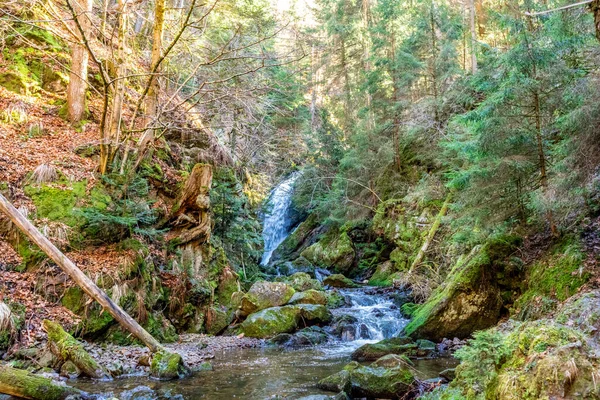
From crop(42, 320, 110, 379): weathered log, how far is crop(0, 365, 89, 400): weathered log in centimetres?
115

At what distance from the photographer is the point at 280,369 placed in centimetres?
729

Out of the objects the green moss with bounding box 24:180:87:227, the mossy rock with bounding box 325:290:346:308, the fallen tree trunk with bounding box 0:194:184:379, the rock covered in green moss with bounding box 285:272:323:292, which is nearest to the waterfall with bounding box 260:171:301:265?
the rock covered in green moss with bounding box 285:272:323:292

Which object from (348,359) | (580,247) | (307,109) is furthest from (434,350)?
(307,109)

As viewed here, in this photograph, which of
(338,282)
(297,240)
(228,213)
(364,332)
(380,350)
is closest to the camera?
(380,350)

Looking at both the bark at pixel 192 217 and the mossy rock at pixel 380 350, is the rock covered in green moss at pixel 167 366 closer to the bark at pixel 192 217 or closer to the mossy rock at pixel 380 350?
the mossy rock at pixel 380 350

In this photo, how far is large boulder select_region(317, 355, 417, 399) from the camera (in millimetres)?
5465

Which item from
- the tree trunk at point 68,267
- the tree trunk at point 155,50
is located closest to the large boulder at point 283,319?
the tree trunk at point 68,267

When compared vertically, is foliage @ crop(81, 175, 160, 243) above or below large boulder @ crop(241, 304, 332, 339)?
above

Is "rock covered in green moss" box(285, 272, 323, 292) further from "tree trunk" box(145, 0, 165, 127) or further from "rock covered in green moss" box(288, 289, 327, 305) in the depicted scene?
"tree trunk" box(145, 0, 165, 127)

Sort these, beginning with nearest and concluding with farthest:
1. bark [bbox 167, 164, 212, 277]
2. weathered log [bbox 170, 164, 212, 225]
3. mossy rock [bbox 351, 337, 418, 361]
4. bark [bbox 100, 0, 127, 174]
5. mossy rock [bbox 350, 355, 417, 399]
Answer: mossy rock [bbox 350, 355, 417, 399] → mossy rock [bbox 351, 337, 418, 361] → bark [bbox 100, 0, 127, 174] → bark [bbox 167, 164, 212, 277] → weathered log [bbox 170, 164, 212, 225]

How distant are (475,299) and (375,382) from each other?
163 inches

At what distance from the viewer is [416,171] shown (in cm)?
1836

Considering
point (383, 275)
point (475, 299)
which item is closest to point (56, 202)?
point (475, 299)

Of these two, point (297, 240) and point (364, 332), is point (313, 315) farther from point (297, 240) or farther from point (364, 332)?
point (297, 240)
